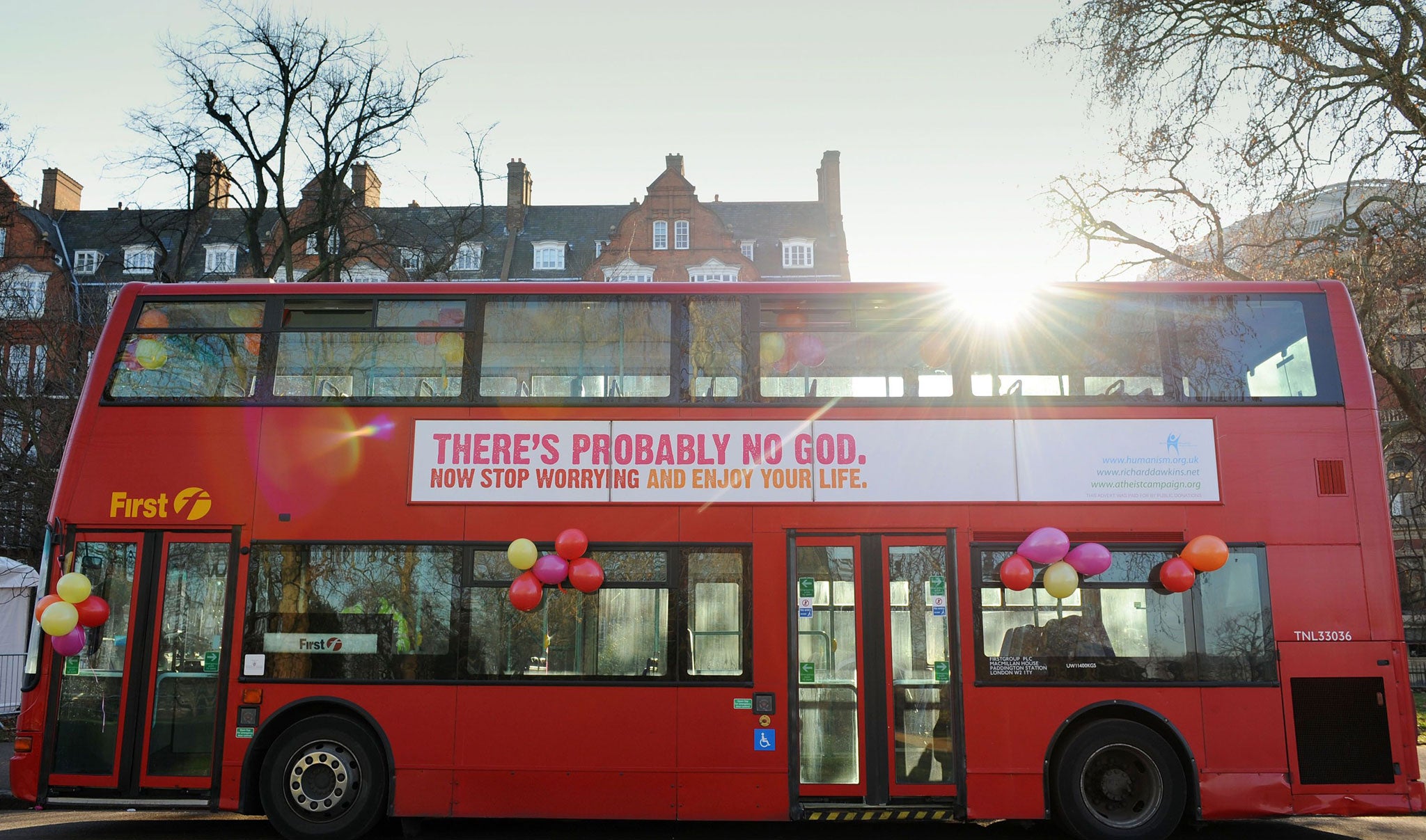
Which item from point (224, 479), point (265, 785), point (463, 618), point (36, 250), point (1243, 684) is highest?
point (36, 250)

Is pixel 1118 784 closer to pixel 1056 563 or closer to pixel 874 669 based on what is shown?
pixel 1056 563

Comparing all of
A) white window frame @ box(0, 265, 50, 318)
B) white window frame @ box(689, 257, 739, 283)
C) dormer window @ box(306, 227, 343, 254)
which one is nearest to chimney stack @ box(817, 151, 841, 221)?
white window frame @ box(689, 257, 739, 283)

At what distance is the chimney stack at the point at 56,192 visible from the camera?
40.9 metres

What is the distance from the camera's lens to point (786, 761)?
7.82m

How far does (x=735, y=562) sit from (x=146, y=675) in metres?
5.05

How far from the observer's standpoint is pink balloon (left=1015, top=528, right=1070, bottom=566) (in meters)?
7.82

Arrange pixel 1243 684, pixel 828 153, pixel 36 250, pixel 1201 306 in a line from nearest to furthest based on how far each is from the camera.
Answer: pixel 1243 684 → pixel 1201 306 → pixel 36 250 → pixel 828 153

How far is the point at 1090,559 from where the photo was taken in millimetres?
7844

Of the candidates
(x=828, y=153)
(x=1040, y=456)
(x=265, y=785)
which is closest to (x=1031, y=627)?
(x=1040, y=456)

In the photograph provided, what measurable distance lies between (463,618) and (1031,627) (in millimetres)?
4771

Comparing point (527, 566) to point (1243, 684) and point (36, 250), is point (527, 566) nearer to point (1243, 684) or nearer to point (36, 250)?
point (1243, 684)

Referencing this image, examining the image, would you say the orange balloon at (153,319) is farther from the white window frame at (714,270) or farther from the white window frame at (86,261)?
the white window frame at (86,261)

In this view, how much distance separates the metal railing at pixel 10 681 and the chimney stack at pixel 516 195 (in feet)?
99.6

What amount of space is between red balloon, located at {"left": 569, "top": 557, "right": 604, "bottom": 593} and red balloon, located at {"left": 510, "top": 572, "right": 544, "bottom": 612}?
0.29m
